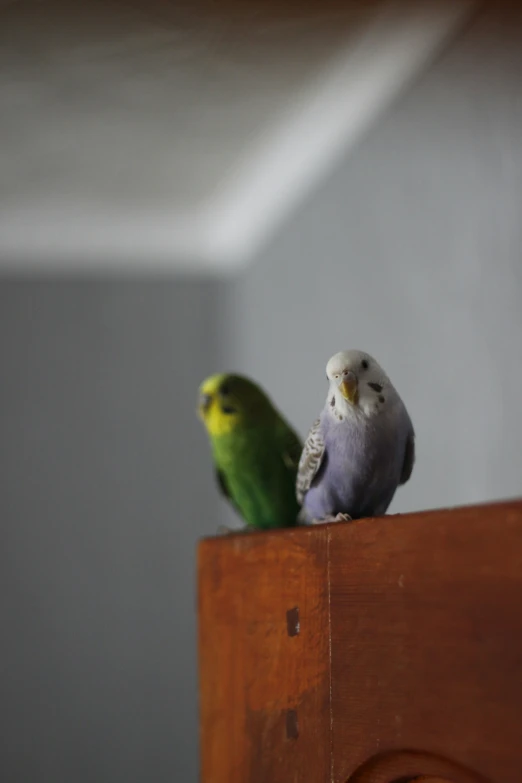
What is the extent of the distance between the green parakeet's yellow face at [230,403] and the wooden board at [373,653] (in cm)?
39

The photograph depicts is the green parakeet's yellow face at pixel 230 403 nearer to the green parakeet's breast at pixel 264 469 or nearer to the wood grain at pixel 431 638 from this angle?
the green parakeet's breast at pixel 264 469

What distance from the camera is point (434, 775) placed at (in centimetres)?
61

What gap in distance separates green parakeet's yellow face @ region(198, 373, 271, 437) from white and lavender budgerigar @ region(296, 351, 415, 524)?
39 centimetres

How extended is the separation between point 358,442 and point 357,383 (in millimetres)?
67

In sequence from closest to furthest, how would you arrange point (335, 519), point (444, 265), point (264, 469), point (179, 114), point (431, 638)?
point (431, 638), point (335, 519), point (264, 469), point (444, 265), point (179, 114)

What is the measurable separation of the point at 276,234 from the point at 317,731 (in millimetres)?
1994

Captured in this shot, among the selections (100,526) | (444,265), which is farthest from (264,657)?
(100,526)

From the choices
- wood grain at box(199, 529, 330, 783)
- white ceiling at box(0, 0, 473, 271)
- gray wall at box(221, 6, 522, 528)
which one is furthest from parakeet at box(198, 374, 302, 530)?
white ceiling at box(0, 0, 473, 271)

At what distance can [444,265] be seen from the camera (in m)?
1.62

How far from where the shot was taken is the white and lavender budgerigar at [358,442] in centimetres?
88

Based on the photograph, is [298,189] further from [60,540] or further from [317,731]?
[317,731]

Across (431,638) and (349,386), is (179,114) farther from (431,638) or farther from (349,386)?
(431,638)

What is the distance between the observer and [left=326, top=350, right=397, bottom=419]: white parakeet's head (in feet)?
2.85

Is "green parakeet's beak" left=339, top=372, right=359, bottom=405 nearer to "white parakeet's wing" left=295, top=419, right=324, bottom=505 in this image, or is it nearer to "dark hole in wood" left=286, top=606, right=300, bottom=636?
"white parakeet's wing" left=295, top=419, right=324, bottom=505
